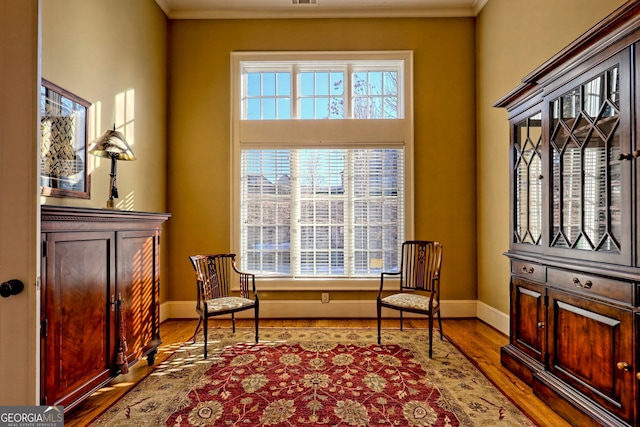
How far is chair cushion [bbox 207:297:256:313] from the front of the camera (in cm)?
309

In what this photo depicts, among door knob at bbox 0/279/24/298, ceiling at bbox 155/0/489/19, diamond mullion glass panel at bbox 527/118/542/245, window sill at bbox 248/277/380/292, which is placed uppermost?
→ ceiling at bbox 155/0/489/19

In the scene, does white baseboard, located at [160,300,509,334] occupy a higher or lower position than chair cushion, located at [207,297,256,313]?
lower

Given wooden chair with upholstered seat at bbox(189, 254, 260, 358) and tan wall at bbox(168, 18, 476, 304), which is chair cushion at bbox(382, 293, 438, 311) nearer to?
tan wall at bbox(168, 18, 476, 304)

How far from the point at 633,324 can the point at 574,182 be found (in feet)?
2.77

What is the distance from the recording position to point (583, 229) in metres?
1.96

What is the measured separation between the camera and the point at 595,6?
2445 mm

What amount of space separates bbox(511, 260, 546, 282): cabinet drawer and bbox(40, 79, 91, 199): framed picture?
11.1 ft

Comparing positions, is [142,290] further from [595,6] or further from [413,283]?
[595,6]

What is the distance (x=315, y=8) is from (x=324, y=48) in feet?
1.55

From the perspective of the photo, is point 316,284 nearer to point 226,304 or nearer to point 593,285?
point 226,304

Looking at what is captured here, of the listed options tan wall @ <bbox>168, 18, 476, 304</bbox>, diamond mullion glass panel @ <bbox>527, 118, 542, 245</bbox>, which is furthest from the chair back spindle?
diamond mullion glass panel @ <bbox>527, 118, 542, 245</bbox>

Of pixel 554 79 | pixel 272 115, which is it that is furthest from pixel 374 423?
pixel 272 115

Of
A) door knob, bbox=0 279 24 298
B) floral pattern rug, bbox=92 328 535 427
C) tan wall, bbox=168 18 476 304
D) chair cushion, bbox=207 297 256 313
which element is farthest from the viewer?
tan wall, bbox=168 18 476 304

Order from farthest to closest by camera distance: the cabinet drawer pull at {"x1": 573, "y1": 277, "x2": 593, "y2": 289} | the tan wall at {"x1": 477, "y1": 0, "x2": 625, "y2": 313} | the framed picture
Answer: the tan wall at {"x1": 477, "y1": 0, "x2": 625, "y2": 313} → the framed picture → the cabinet drawer pull at {"x1": 573, "y1": 277, "x2": 593, "y2": 289}
